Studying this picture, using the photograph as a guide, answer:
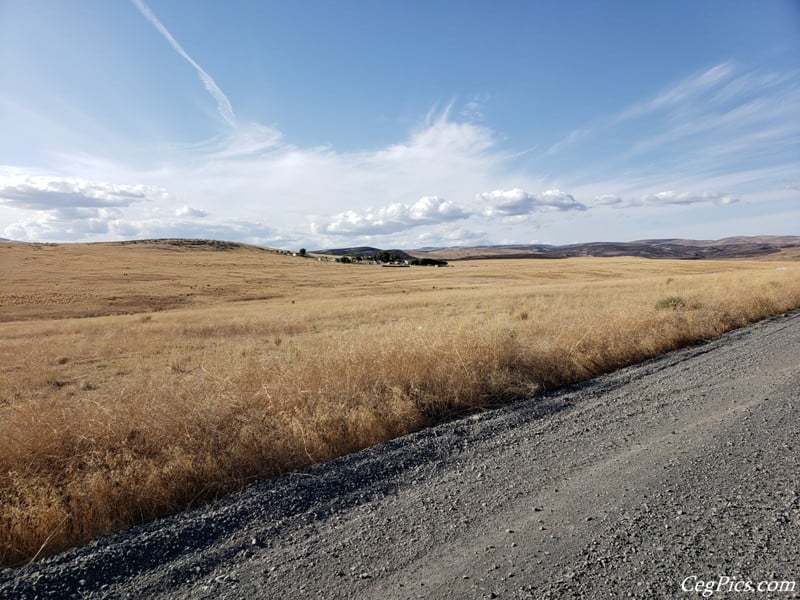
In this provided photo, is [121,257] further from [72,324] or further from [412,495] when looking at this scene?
[412,495]

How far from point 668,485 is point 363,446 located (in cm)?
317

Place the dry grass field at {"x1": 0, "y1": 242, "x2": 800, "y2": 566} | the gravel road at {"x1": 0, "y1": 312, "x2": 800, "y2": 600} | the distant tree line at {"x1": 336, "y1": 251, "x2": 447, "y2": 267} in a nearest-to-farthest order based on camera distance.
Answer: the gravel road at {"x1": 0, "y1": 312, "x2": 800, "y2": 600} → the dry grass field at {"x1": 0, "y1": 242, "x2": 800, "y2": 566} → the distant tree line at {"x1": 336, "y1": 251, "x2": 447, "y2": 267}

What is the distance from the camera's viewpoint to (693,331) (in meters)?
11.2

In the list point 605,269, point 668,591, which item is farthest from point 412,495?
point 605,269

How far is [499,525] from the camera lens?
12.2 ft

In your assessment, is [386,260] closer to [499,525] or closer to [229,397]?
[229,397]

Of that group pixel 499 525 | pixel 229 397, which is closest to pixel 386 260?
pixel 229 397

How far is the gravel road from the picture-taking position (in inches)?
122

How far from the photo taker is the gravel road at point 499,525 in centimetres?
310

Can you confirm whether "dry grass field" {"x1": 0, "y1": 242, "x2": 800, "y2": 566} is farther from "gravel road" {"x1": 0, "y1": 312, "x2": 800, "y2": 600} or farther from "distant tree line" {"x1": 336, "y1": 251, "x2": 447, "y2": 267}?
"distant tree line" {"x1": 336, "y1": 251, "x2": 447, "y2": 267}

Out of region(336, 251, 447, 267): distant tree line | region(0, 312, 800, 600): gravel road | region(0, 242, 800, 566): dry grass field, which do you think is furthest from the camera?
region(336, 251, 447, 267): distant tree line

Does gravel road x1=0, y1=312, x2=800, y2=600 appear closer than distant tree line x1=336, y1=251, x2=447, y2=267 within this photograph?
Yes

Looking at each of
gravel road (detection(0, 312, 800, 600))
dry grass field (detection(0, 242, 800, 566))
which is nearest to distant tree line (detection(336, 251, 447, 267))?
dry grass field (detection(0, 242, 800, 566))

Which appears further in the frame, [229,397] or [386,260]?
[386,260]
